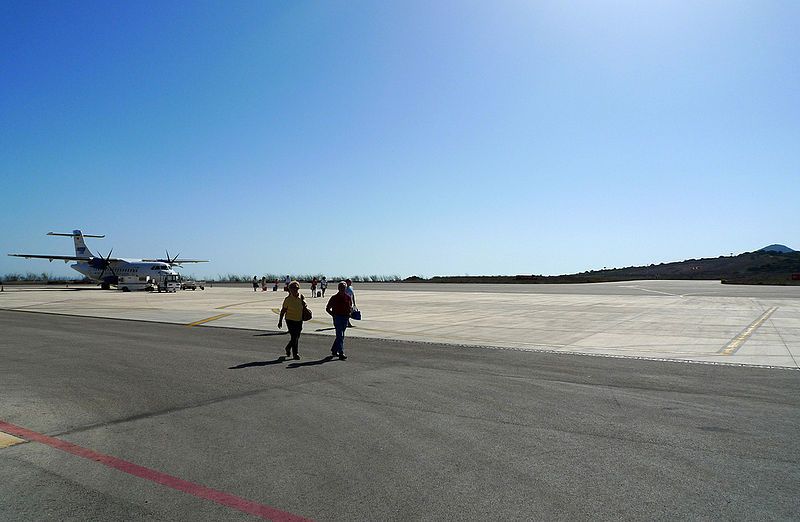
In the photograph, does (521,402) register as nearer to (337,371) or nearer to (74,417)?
(337,371)

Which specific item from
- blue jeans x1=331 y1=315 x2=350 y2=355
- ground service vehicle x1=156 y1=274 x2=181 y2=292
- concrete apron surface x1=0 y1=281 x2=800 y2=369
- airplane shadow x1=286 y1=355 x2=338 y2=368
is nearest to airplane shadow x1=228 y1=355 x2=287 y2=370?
airplane shadow x1=286 y1=355 x2=338 y2=368

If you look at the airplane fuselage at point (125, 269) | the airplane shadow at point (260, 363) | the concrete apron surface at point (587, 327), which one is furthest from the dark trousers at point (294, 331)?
the airplane fuselage at point (125, 269)

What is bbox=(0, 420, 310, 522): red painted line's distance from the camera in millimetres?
4393

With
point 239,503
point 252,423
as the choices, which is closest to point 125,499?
point 239,503

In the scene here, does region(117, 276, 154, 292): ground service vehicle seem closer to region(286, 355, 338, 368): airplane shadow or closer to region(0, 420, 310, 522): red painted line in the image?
region(286, 355, 338, 368): airplane shadow

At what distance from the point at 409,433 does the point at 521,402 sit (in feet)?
7.89

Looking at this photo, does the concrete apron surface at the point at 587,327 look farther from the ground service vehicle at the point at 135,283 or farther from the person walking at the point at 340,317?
the ground service vehicle at the point at 135,283

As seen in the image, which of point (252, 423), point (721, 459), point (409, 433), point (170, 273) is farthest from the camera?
point (170, 273)

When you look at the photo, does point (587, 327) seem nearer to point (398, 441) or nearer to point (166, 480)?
point (398, 441)

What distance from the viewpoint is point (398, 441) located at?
20.5ft

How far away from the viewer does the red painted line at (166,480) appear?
439cm

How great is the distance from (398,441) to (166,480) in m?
2.47

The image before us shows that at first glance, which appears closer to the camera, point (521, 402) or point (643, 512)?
point (643, 512)

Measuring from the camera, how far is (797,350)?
13836 mm
